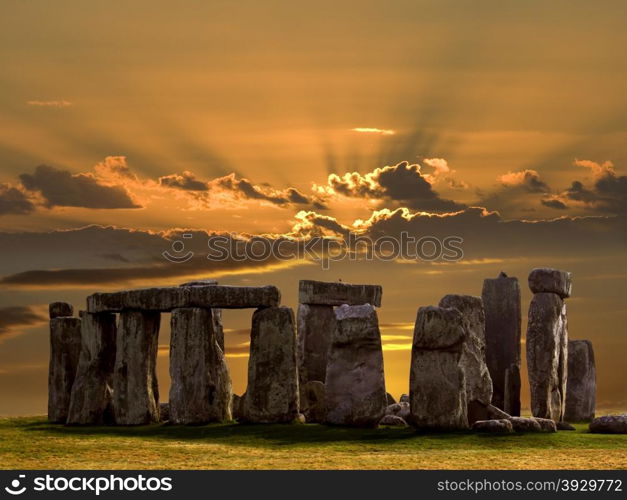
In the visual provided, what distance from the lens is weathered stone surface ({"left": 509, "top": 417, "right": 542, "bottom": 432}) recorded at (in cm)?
2170

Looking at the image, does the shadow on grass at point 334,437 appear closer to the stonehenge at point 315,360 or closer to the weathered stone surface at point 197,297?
the stonehenge at point 315,360

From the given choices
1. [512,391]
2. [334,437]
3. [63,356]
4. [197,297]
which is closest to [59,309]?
[63,356]

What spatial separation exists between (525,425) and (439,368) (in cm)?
181

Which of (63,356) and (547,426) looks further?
(63,356)

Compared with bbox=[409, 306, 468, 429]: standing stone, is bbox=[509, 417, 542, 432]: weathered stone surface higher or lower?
lower

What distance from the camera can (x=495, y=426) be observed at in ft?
70.4

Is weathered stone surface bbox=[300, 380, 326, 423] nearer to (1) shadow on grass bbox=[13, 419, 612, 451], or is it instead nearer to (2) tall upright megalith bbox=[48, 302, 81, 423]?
(1) shadow on grass bbox=[13, 419, 612, 451]

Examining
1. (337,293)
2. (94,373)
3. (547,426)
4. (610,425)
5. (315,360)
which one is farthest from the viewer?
(315,360)

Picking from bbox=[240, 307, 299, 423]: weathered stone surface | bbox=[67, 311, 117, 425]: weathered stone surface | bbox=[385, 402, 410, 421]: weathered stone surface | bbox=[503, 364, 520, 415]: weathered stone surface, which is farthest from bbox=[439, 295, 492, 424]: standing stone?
bbox=[67, 311, 117, 425]: weathered stone surface

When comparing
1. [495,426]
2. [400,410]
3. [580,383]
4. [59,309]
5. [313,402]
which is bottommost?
[495,426]

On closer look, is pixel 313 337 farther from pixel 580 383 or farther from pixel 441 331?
pixel 441 331

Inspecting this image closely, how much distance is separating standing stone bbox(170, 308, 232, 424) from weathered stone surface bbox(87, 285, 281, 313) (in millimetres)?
247

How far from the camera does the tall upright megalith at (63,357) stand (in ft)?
91.9

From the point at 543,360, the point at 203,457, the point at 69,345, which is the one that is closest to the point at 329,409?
the point at 203,457
